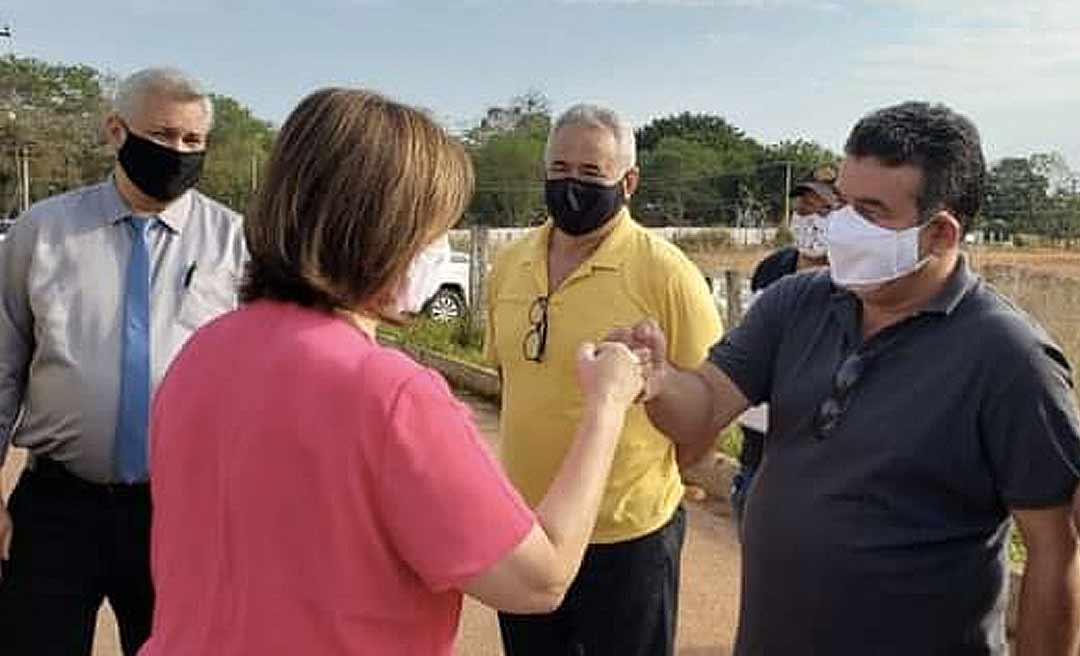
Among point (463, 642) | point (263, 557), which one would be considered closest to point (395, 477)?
point (263, 557)

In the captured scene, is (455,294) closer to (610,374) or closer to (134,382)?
(134,382)

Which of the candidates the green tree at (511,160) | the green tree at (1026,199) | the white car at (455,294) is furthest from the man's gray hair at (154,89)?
the green tree at (511,160)

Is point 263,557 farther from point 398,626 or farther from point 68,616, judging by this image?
point 68,616

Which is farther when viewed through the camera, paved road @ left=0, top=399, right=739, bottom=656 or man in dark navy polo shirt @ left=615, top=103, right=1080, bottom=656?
paved road @ left=0, top=399, right=739, bottom=656

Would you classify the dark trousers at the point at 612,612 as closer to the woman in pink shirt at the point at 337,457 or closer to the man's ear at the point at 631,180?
the man's ear at the point at 631,180

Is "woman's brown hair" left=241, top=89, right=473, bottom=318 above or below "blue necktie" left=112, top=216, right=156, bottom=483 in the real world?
above

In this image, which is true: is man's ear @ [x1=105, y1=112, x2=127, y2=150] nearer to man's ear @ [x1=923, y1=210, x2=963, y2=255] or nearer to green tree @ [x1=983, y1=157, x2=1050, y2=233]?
man's ear @ [x1=923, y1=210, x2=963, y2=255]

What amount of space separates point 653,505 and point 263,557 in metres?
1.80

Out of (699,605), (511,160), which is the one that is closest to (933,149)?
(699,605)

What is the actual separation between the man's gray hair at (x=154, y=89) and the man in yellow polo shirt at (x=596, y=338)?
1.01 metres

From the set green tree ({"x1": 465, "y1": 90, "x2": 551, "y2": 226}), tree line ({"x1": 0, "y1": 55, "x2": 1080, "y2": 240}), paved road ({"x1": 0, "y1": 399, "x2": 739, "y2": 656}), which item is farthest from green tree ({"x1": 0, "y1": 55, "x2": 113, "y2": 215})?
paved road ({"x1": 0, "y1": 399, "x2": 739, "y2": 656})

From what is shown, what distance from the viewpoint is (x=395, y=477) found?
5.18 feet

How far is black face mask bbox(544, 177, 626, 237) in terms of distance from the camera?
3.47 m

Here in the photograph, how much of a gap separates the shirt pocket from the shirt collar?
0.15m
